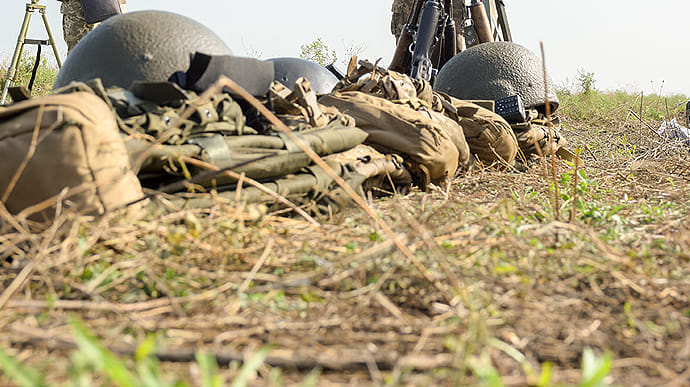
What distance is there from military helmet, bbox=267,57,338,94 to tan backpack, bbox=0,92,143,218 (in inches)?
104

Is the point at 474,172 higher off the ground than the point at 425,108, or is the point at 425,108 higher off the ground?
the point at 425,108

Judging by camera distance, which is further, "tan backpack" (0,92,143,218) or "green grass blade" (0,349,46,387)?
"tan backpack" (0,92,143,218)

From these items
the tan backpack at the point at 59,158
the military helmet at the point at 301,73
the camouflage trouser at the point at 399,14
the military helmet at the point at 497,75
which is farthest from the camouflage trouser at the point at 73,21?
the tan backpack at the point at 59,158

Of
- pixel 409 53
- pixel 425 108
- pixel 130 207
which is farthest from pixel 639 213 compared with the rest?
pixel 409 53

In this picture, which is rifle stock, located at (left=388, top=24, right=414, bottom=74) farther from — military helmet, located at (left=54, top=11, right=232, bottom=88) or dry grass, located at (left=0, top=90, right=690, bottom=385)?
dry grass, located at (left=0, top=90, right=690, bottom=385)

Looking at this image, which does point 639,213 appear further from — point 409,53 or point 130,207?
point 409,53

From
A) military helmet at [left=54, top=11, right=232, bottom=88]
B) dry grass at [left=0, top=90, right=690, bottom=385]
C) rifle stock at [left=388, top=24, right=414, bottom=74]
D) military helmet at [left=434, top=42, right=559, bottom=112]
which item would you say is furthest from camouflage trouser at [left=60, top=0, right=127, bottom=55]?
dry grass at [left=0, top=90, right=690, bottom=385]

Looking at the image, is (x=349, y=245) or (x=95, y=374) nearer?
(x=95, y=374)

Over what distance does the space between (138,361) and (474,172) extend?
3.69 metres

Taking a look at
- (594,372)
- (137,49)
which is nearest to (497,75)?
(137,49)

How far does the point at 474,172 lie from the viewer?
4.50 meters

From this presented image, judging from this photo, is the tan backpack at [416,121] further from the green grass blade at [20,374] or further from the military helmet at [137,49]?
the green grass blade at [20,374]

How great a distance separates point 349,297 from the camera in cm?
162

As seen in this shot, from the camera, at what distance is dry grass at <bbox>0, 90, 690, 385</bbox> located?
125cm
